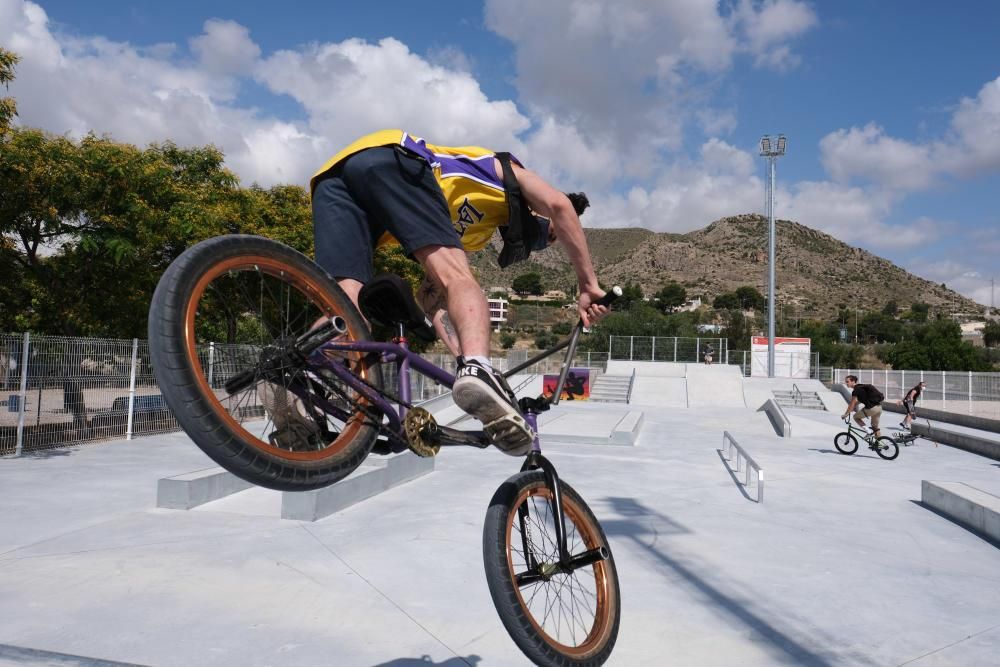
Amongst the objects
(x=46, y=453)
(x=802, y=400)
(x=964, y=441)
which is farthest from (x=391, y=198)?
(x=802, y=400)

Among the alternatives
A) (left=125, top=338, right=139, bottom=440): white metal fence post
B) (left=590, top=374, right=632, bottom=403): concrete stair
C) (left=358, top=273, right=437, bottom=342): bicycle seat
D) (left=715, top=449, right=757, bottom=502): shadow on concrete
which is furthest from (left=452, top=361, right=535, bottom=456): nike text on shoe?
(left=590, top=374, right=632, bottom=403): concrete stair

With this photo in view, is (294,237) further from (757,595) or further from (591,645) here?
(591,645)

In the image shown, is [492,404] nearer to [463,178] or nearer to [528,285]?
[463,178]

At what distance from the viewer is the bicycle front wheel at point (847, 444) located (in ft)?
54.1

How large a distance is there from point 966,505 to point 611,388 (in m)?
30.4

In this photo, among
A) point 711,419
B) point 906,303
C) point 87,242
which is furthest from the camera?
point 906,303

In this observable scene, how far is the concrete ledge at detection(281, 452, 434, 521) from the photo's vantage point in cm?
752

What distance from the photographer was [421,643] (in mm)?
4477

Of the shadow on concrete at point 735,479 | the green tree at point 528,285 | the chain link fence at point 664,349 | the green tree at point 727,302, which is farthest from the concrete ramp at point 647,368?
the green tree at point 528,285

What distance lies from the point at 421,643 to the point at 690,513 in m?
5.38

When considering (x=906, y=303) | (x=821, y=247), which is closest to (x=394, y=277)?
(x=906, y=303)

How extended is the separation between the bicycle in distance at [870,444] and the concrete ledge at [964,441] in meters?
2.58

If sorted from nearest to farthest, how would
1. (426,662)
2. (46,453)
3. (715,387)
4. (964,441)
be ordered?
(426,662) < (46,453) < (964,441) < (715,387)

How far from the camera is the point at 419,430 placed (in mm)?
2193
